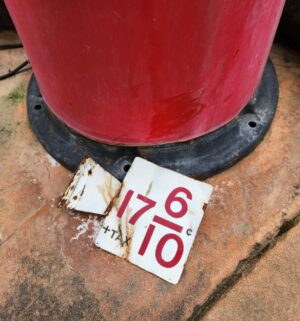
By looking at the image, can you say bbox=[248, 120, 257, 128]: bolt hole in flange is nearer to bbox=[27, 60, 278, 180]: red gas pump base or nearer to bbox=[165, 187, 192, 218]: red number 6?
bbox=[27, 60, 278, 180]: red gas pump base

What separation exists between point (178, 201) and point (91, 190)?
0.71 ft

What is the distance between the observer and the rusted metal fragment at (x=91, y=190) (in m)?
0.98

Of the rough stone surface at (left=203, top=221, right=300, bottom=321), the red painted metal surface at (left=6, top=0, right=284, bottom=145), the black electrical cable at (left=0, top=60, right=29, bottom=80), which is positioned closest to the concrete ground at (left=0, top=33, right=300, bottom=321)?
the rough stone surface at (left=203, top=221, right=300, bottom=321)

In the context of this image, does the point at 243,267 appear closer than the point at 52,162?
Yes

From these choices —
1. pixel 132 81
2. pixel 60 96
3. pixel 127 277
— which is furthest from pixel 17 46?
pixel 127 277

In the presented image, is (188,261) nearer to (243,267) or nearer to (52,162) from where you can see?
(243,267)

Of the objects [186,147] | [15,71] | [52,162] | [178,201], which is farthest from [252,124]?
[15,71]

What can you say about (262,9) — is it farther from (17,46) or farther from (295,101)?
(17,46)

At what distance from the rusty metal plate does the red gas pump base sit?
0.03 metres

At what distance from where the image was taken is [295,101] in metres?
1.15

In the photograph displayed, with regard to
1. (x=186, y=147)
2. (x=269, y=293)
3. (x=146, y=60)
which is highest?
(x=146, y=60)

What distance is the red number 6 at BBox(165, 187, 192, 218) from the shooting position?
0.95m

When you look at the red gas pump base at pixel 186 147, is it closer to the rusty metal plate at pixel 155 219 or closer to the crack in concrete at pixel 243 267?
the rusty metal plate at pixel 155 219

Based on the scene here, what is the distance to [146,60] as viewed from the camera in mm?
722
